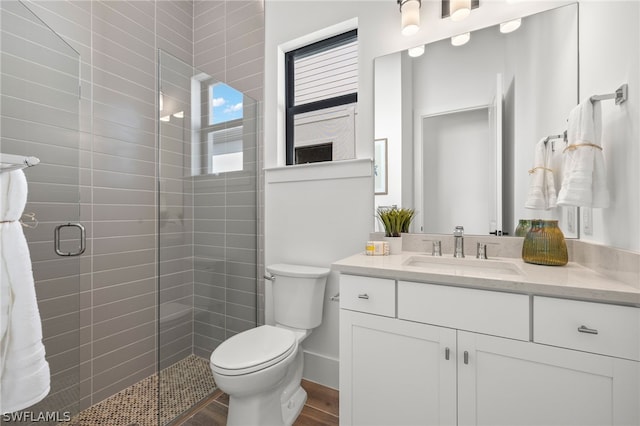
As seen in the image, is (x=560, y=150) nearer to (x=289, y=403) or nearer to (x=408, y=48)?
(x=408, y=48)

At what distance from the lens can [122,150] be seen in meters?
1.90

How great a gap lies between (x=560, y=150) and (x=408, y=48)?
983mm

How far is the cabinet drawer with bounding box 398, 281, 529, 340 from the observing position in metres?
0.96

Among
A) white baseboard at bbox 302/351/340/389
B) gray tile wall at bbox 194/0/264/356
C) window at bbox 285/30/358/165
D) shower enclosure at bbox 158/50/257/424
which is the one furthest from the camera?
window at bbox 285/30/358/165

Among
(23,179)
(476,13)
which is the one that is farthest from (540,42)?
(23,179)

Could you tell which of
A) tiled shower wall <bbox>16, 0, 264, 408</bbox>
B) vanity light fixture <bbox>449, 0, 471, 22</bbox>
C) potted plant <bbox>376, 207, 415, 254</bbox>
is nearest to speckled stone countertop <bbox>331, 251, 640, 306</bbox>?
potted plant <bbox>376, 207, 415, 254</bbox>

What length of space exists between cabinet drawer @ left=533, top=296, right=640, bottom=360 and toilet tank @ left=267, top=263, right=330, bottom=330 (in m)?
1.10

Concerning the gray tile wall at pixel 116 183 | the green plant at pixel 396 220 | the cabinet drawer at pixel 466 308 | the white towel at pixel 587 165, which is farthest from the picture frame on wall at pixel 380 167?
the gray tile wall at pixel 116 183

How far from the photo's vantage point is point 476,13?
4.94 feet

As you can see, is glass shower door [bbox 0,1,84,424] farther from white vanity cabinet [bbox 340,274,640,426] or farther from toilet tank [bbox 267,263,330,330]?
white vanity cabinet [bbox 340,274,640,426]

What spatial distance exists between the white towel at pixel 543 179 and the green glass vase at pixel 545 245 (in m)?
0.11

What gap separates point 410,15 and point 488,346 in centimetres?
168

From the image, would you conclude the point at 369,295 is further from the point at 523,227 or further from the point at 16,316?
the point at 16,316

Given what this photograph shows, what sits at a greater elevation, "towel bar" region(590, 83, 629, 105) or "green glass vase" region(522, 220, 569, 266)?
"towel bar" region(590, 83, 629, 105)
